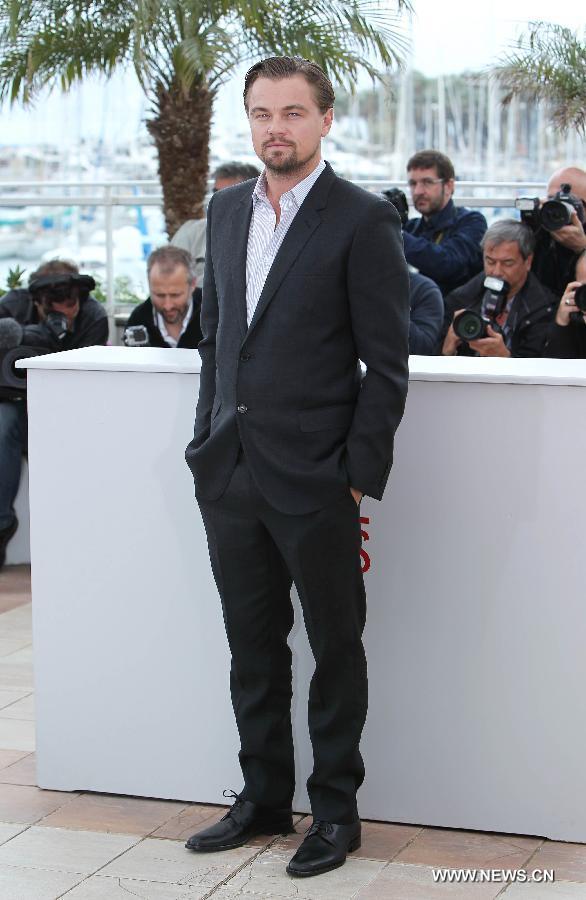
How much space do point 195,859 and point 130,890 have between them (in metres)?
0.21

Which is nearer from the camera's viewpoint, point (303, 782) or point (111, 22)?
point (303, 782)

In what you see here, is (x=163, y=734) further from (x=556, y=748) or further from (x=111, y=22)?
(x=111, y=22)

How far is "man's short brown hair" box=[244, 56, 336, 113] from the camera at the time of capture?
292cm

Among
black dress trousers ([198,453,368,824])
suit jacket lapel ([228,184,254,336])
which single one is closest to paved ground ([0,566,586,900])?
black dress trousers ([198,453,368,824])

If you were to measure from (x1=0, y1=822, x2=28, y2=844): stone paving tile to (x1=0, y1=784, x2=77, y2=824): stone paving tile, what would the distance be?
0.08 feet

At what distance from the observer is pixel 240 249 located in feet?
10.0

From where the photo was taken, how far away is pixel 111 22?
30.6 ft

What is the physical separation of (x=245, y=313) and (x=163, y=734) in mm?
1249

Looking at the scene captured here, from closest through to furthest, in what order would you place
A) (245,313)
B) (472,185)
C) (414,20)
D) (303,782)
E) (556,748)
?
1. (245,313)
2. (556,748)
3. (303,782)
4. (472,185)
5. (414,20)

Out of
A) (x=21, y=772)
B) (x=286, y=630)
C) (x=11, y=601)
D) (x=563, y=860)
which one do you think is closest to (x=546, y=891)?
(x=563, y=860)

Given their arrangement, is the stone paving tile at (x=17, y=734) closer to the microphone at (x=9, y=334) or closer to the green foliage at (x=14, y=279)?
the microphone at (x=9, y=334)

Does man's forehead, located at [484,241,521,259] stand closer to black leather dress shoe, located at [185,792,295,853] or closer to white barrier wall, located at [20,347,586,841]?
white barrier wall, located at [20,347,586,841]

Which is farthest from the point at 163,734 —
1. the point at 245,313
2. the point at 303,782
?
the point at 245,313

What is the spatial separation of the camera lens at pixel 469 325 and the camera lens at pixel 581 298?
0.39 meters
